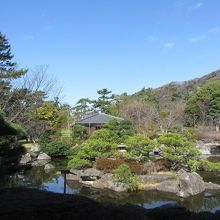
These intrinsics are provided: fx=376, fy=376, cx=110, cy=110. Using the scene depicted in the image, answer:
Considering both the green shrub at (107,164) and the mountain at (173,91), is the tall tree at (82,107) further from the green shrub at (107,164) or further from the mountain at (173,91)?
the green shrub at (107,164)

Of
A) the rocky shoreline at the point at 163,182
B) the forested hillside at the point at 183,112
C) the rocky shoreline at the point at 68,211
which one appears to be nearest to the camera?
the rocky shoreline at the point at 68,211

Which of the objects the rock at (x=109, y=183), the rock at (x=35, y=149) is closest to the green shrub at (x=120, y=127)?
the rock at (x=109, y=183)

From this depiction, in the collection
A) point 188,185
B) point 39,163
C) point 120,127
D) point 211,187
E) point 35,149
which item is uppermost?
point 120,127

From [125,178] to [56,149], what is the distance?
460 inches

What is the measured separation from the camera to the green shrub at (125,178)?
14.9m

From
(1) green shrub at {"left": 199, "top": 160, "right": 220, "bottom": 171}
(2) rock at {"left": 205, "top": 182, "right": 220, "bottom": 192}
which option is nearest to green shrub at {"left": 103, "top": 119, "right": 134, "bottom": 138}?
(1) green shrub at {"left": 199, "top": 160, "right": 220, "bottom": 171}

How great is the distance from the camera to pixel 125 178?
15.0 meters

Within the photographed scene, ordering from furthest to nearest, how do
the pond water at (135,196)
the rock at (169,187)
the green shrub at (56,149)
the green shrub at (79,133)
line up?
the green shrub at (79,133) → the green shrub at (56,149) → the rock at (169,187) → the pond water at (135,196)

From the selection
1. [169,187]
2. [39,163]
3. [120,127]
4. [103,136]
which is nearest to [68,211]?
[169,187]

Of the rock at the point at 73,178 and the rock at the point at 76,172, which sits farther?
the rock at the point at 76,172

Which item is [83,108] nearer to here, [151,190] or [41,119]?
[41,119]

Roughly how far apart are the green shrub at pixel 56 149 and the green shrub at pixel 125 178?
1126 cm

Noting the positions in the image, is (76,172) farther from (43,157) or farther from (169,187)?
(43,157)

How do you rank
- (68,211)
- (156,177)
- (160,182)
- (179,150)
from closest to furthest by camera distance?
(68,211), (160,182), (156,177), (179,150)
